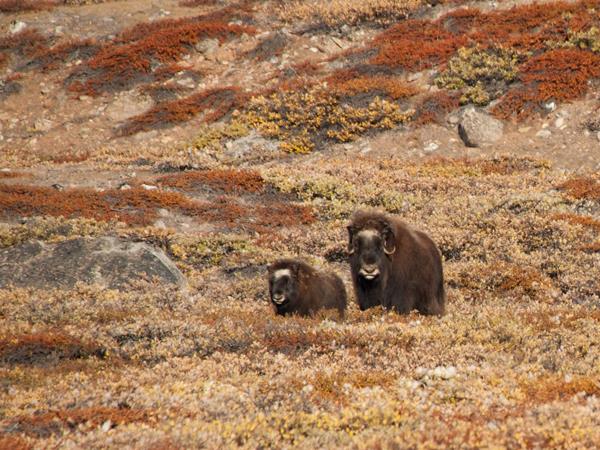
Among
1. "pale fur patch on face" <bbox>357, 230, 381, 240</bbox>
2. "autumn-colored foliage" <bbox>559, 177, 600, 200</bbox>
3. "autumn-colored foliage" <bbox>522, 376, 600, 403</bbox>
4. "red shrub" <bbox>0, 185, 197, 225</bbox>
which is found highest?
"autumn-colored foliage" <bbox>522, 376, 600, 403</bbox>

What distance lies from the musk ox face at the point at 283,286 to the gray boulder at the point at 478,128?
1810cm

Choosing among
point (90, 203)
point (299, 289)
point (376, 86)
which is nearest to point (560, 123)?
point (376, 86)

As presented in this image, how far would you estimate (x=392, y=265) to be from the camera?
37.5 ft

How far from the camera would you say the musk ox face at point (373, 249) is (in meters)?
11.0

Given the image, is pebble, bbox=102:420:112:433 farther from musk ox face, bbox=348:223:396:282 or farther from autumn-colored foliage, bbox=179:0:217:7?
autumn-colored foliage, bbox=179:0:217:7

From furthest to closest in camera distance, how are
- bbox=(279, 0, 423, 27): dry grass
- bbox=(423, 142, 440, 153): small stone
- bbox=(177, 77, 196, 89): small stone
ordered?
bbox=(279, 0, 423, 27): dry grass, bbox=(177, 77, 196, 89): small stone, bbox=(423, 142, 440, 153): small stone

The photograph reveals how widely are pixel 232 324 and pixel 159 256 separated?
620 centimetres

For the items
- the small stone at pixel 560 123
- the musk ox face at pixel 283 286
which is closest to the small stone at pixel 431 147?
the small stone at pixel 560 123

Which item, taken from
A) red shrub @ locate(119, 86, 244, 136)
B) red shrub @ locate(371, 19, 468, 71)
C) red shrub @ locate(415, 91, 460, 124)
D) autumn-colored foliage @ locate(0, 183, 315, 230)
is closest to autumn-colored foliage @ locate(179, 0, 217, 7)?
red shrub @ locate(119, 86, 244, 136)

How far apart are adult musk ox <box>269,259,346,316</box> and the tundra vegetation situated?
0.77 meters

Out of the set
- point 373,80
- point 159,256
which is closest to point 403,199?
point 159,256

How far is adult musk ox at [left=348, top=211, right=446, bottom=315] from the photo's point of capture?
1112 centimetres

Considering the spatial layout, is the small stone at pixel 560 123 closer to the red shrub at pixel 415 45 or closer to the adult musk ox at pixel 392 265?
the red shrub at pixel 415 45

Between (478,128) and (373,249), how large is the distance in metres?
19.8
